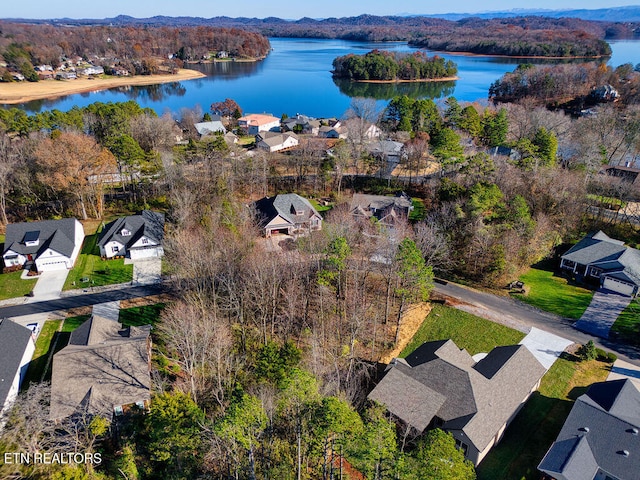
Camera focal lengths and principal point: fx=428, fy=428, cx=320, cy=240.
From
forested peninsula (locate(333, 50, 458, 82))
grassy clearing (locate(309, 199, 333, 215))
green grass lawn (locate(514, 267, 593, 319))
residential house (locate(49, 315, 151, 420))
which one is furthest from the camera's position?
forested peninsula (locate(333, 50, 458, 82))

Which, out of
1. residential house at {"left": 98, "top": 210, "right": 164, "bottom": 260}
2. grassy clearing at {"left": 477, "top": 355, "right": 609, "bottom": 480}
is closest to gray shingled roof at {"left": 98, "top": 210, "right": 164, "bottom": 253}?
residential house at {"left": 98, "top": 210, "right": 164, "bottom": 260}

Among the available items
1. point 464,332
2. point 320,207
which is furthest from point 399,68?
point 464,332

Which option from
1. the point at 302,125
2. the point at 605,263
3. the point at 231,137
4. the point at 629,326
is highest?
the point at 605,263

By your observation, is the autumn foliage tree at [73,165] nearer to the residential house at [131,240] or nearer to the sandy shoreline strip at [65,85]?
the residential house at [131,240]

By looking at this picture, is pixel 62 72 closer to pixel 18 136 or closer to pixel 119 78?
pixel 119 78

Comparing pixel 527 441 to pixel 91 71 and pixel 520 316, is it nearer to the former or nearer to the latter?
pixel 520 316

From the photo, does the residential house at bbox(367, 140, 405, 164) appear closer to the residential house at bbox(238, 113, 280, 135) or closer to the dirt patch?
the residential house at bbox(238, 113, 280, 135)

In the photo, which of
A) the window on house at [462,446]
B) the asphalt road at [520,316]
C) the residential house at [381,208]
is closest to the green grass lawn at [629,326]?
the asphalt road at [520,316]
